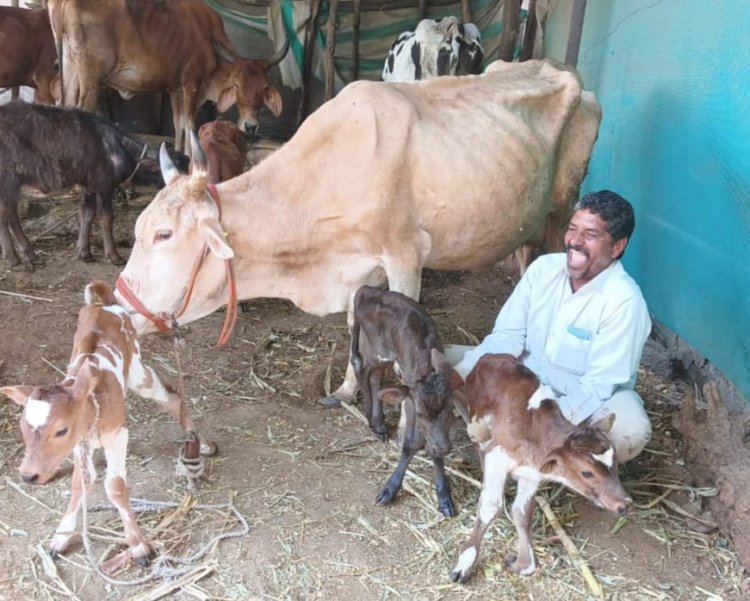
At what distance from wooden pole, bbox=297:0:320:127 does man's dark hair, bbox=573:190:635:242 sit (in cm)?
741

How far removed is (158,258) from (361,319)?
1.10 m

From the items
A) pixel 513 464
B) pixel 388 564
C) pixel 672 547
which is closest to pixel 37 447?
pixel 388 564

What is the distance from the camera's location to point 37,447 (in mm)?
2594

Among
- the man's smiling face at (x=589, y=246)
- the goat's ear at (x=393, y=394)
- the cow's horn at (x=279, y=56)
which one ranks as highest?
the man's smiling face at (x=589, y=246)

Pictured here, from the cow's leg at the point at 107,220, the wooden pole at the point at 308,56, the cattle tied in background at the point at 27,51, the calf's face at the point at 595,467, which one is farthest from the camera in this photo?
the wooden pole at the point at 308,56

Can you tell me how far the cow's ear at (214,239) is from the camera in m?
3.63

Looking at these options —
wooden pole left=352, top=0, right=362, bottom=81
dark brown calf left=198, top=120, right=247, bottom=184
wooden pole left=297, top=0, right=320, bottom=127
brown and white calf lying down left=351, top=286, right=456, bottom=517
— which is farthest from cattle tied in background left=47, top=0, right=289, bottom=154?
brown and white calf lying down left=351, top=286, right=456, bottom=517

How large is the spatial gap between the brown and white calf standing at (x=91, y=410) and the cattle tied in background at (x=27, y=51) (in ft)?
23.9

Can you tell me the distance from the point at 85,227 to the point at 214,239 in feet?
11.2

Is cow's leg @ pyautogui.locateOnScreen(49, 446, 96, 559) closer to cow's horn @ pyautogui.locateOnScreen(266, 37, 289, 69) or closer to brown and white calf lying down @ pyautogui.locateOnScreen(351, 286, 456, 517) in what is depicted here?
brown and white calf lying down @ pyautogui.locateOnScreen(351, 286, 456, 517)

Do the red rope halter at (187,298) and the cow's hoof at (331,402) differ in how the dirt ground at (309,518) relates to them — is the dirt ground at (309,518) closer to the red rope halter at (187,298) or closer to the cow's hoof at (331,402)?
the cow's hoof at (331,402)

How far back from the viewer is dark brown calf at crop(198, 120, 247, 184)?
5906mm

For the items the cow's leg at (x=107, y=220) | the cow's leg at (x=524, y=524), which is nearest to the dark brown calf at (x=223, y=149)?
the cow's leg at (x=107, y=220)

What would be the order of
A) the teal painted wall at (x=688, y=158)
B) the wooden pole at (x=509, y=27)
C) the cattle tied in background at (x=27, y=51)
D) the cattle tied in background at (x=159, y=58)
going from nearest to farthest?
the teal painted wall at (x=688, y=158) → the wooden pole at (x=509, y=27) → the cattle tied in background at (x=159, y=58) → the cattle tied in background at (x=27, y=51)
